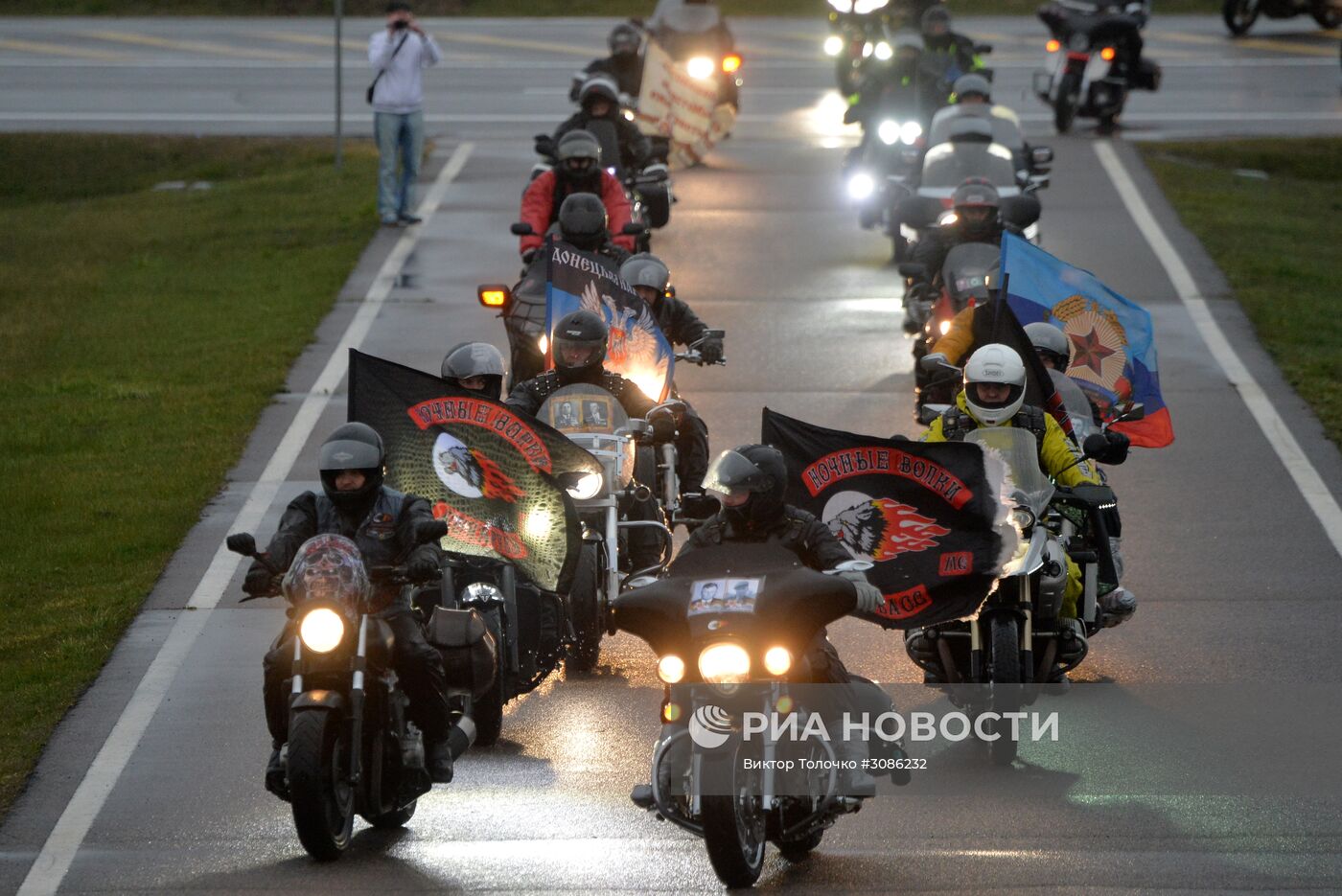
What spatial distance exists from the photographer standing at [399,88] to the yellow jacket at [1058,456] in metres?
13.5

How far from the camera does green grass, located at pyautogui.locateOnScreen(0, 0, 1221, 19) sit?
43406 mm

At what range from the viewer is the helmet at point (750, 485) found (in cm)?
898

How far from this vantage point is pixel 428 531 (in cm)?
947

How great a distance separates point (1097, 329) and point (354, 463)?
6.10 metres

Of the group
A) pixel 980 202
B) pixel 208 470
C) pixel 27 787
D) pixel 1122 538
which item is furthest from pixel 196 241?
pixel 27 787

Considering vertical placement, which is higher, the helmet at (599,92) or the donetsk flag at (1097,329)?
the donetsk flag at (1097,329)

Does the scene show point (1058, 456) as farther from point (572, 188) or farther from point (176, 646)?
point (572, 188)

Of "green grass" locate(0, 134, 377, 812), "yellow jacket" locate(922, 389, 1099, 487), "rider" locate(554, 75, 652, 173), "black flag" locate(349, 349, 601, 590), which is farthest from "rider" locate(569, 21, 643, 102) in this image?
"black flag" locate(349, 349, 601, 590)

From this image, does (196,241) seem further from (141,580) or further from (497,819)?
(497,819)

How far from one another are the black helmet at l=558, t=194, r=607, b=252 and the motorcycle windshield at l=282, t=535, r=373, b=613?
289 inches

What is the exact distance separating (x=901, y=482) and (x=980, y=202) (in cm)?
726

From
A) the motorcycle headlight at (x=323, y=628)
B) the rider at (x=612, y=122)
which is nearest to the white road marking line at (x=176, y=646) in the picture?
the motorcycle headlight at (x=323, y=628)

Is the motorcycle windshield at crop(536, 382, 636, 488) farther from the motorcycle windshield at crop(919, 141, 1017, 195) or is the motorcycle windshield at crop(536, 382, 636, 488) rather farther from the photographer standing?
the photographer standing

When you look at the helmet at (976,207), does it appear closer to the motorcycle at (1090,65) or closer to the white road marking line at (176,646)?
the white road marking line at (176,646)
